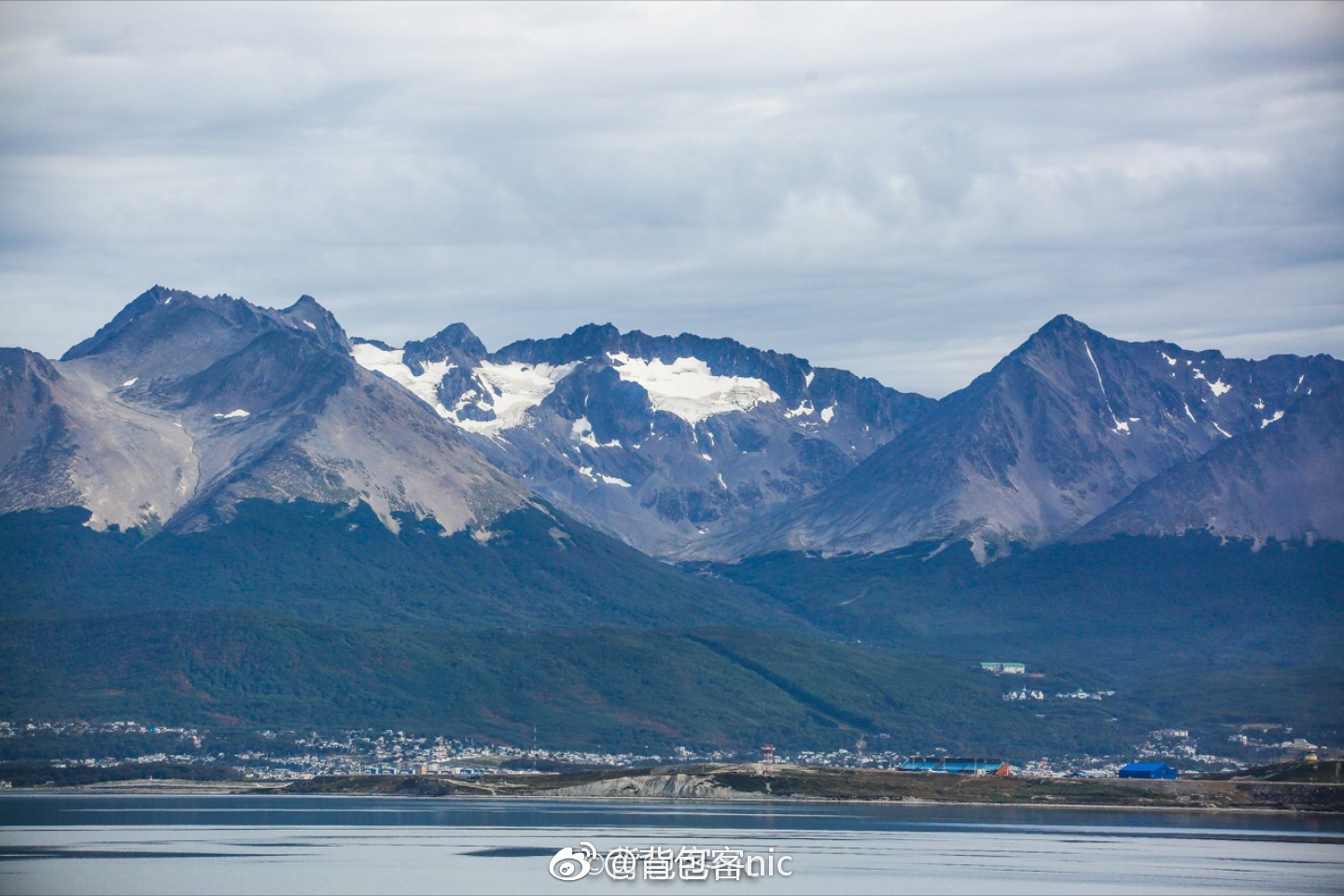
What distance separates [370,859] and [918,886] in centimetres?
5284

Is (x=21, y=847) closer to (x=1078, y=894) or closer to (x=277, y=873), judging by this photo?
(x=277, y=873)

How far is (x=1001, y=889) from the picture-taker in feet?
540

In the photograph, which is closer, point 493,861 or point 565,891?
point 565,891

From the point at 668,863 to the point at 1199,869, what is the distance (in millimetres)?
50821

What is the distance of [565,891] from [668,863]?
12981mm

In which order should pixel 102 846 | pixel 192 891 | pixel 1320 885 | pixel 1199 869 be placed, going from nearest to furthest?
1. pixel 192 891
2. pixel 1320 885
3. pixel 1199 869
4. pixel 102 846

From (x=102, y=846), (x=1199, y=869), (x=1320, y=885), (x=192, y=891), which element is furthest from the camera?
(x=102, y=846)

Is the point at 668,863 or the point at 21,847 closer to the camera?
the point at 668,863

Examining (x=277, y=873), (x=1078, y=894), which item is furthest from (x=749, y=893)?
(x=277, y=873)

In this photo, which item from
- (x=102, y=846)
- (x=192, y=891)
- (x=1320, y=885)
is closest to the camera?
(x=192, y=891)

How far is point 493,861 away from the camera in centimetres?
18625

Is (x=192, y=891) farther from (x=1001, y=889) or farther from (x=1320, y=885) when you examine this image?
(x=1320, y=885)

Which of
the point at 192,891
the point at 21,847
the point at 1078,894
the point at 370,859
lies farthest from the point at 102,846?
the point at 1078,894

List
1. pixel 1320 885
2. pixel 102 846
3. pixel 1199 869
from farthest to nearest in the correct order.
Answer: pixel 102 846 → pixel 1199 869 → pixel 1320 885
